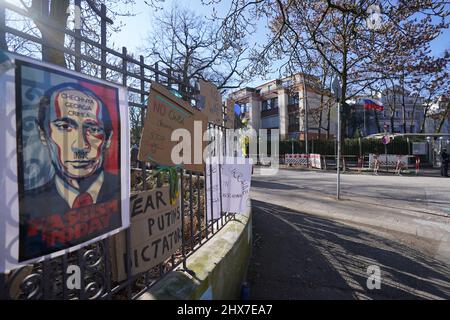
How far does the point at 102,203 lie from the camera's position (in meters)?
1.86

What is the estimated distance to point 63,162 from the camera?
1597mm

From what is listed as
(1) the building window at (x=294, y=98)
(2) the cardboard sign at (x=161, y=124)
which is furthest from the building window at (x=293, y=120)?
(2) the cardboard sign at (x=161, y=124)

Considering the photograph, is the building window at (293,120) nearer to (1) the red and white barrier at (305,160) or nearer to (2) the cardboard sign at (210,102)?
(1) the red and white barrier at (305,160)

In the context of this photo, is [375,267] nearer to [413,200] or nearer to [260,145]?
[413,200]

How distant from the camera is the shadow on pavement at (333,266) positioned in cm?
352

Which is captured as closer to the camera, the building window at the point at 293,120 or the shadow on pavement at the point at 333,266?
the shadow on pavement at the point at 333,266

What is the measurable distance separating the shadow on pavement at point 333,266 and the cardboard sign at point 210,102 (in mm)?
2115

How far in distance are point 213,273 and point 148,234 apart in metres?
0.71

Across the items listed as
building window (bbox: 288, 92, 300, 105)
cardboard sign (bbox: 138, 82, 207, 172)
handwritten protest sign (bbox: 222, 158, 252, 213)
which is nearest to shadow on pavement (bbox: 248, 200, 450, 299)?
handwritten protest sign (bbox: 222, 158, 252, 213)

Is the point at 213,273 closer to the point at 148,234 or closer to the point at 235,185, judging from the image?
the point at 148,234
